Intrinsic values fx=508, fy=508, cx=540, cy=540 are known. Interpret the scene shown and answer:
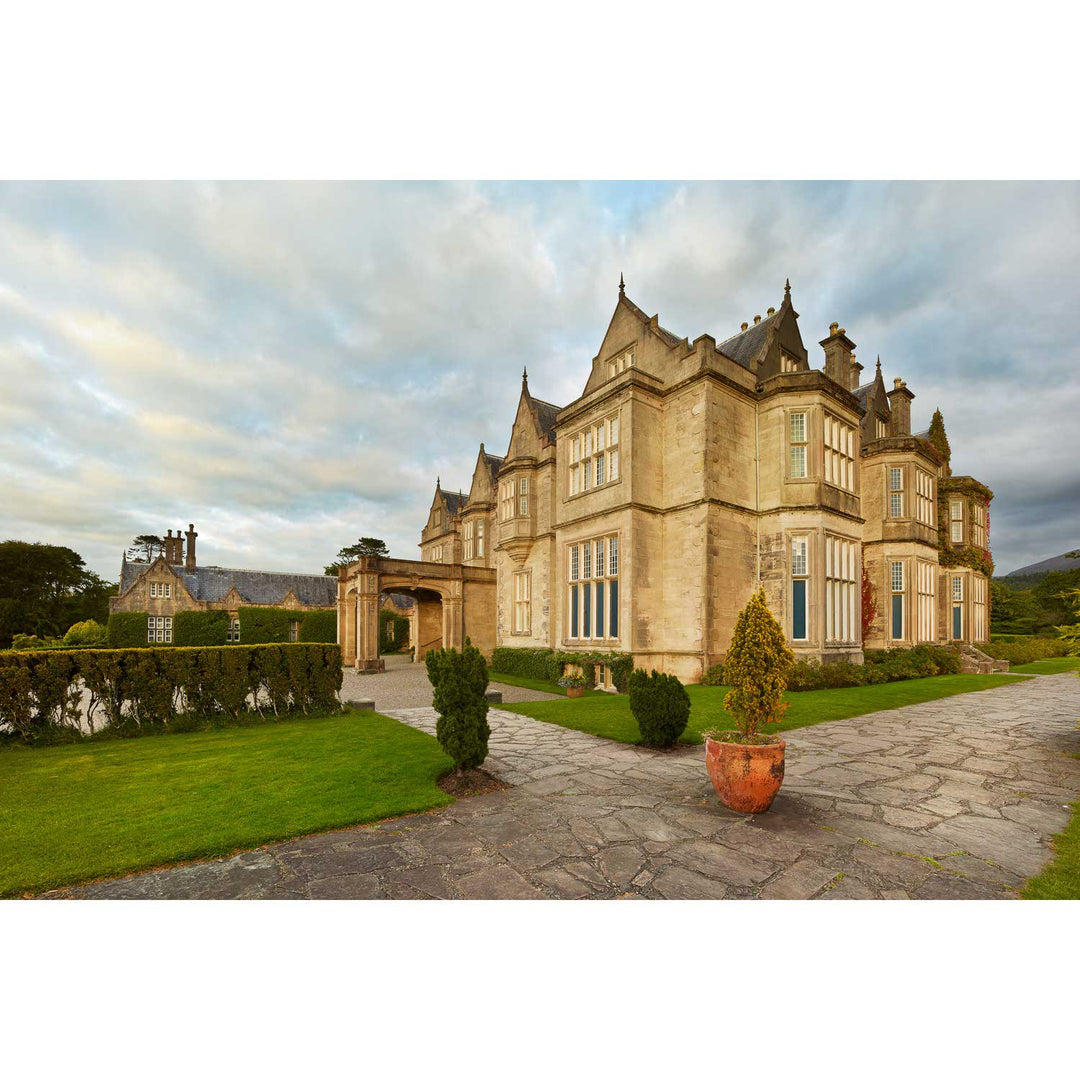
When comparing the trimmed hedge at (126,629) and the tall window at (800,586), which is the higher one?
the tall window at (800,586)

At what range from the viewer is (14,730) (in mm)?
8773

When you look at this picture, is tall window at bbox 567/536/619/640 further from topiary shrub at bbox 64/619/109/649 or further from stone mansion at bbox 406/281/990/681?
topiary shrub at bbox 64/619/109/649

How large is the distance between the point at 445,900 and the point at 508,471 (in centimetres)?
2095

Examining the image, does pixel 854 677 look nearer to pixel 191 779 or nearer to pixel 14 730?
pixel 191 779

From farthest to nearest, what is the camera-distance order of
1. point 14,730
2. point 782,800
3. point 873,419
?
point 873,419 → point 14,730 → point 782,800

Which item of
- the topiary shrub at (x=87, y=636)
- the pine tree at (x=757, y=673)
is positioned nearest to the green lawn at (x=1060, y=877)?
the pine tree at (x=757, y=673)

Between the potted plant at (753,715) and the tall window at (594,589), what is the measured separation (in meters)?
10.8

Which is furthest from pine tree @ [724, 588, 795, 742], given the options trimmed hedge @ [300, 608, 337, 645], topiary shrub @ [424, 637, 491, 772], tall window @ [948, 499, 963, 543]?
trimmed hedge @ [300, 608, 337, 645]

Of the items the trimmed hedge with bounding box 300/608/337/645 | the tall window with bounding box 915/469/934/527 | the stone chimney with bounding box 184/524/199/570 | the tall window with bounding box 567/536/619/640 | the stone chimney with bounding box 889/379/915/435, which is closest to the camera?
the tall window with bounding box 567/536/619/640

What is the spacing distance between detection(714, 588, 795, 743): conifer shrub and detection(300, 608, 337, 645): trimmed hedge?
3254 centimetres

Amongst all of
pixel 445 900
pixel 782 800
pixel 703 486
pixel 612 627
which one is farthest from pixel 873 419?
pixel 445 900

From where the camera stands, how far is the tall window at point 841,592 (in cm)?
1603

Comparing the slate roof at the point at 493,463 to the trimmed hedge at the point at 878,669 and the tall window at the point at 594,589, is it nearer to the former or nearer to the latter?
the tall window at the point at 594,589

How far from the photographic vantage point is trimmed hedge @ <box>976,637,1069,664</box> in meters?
23.9
